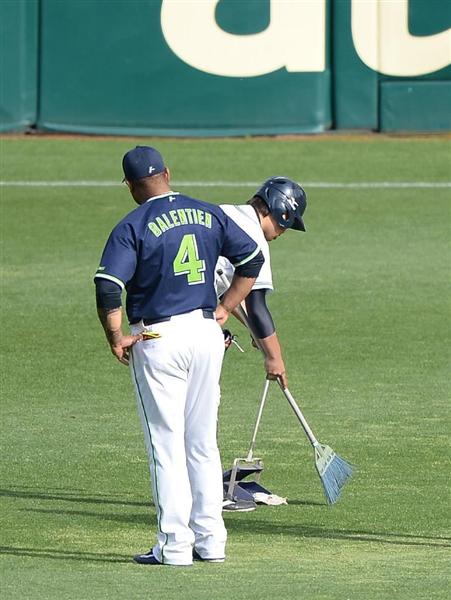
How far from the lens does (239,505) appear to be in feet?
28.7

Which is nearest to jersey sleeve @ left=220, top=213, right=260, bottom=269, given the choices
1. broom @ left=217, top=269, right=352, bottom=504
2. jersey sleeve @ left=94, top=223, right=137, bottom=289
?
jersey sleeve @ left=94, top=223, right=137, bottom=289

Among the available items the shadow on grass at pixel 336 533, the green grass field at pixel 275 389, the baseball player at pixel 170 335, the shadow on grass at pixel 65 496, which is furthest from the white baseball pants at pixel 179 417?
the shadow on grass at pixel 65 496

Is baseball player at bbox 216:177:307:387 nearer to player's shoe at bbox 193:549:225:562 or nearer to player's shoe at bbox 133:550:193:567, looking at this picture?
player's shoe at bbox 193:549:225:562

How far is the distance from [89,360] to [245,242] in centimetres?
590

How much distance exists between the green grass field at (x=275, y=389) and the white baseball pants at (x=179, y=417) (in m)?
0.24

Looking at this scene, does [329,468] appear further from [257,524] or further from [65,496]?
[65,496]

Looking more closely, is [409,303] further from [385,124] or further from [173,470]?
[173,470]

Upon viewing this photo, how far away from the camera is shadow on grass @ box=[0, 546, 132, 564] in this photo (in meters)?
7.40

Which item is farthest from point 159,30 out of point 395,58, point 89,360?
point 89,360

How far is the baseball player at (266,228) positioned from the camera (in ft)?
26.7

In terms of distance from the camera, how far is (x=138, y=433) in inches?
418

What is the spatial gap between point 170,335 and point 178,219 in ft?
1.74

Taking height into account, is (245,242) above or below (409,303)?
Answer: above

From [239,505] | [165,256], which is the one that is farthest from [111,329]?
[239,505]
